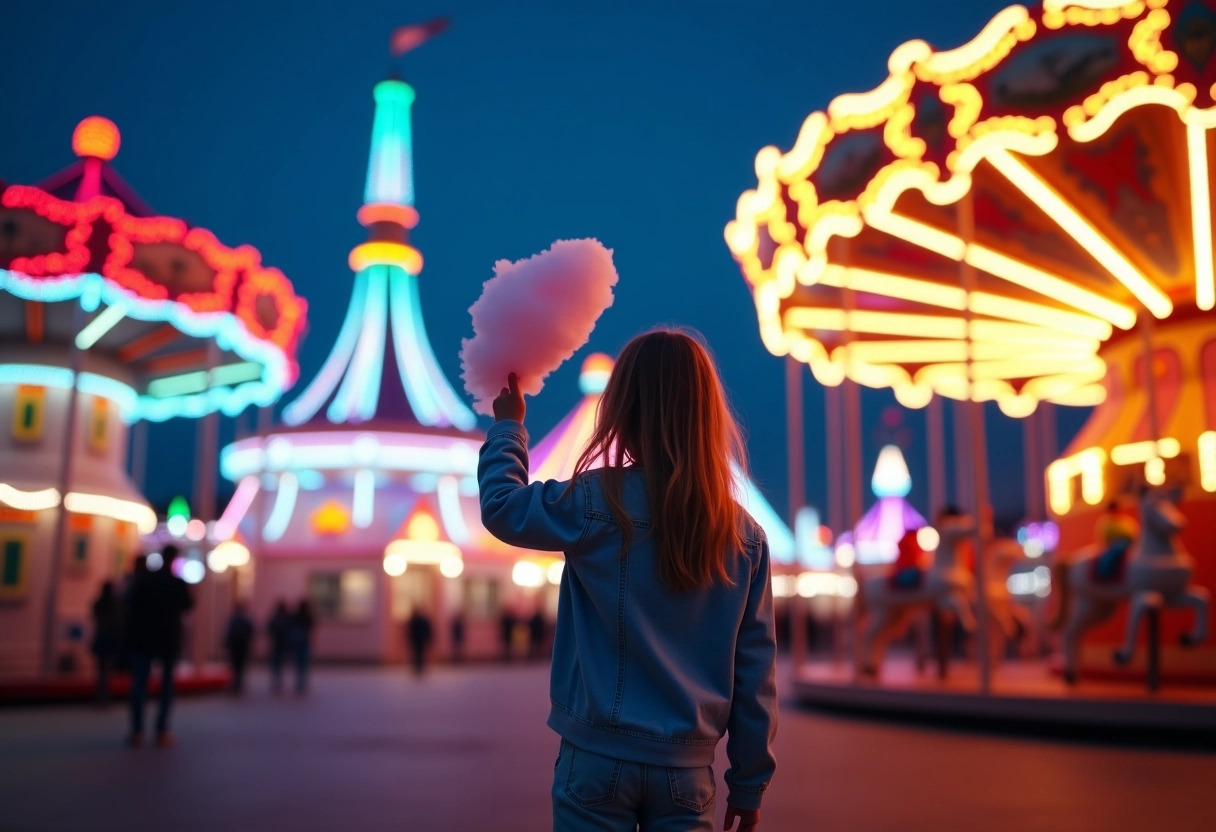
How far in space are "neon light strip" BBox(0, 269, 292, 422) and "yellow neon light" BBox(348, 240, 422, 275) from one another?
9717 millimetres

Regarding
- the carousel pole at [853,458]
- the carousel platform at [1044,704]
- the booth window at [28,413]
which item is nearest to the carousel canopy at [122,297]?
the booth window at [28,413]

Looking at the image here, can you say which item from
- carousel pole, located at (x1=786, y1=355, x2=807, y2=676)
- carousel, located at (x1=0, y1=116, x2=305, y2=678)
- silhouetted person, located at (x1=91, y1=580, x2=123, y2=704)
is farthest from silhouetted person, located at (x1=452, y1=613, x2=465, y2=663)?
silhouetted person, located at (x1=91, y1=580, x2=123, y2=704)

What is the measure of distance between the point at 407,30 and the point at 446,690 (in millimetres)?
20369

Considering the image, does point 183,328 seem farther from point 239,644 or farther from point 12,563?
point 239,644

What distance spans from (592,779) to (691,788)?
0.18m

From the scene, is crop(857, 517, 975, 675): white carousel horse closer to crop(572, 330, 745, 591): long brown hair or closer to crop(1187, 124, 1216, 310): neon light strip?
crop(1187, 124, 1216, 310): neon light strip

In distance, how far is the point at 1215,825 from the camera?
495 cm

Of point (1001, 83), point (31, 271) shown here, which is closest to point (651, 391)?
point (1001, 83)

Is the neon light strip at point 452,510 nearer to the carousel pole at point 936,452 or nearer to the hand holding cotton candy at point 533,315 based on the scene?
the carousel pole at point 936,452

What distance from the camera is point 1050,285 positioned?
11.9 m

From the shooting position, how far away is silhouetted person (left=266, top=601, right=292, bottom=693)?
15.5m

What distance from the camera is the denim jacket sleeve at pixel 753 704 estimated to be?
217 centimetres

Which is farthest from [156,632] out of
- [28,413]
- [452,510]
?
[452,510]

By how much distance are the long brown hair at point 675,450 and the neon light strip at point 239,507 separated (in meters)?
26.1
